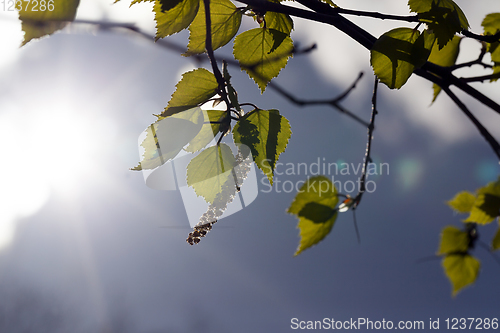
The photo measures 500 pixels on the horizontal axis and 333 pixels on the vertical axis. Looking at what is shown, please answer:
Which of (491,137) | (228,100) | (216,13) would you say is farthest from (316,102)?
(491,137)

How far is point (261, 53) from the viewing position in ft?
1.99

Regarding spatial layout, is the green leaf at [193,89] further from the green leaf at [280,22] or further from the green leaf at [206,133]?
the green leaf at [280,22]

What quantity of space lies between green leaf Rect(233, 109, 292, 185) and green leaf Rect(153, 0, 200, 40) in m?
0.20

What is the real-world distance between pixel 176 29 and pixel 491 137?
631mm

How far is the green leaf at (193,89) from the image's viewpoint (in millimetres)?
530

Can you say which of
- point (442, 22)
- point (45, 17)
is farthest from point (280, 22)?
point (45, 17)

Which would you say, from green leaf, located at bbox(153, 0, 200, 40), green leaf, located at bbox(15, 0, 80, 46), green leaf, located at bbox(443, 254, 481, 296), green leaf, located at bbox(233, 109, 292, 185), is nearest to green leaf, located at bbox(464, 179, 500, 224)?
green leaf, located at bbox(443, 254, 481, 296)

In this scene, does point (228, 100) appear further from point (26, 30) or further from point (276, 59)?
point (26, 30)

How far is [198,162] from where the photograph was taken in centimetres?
55

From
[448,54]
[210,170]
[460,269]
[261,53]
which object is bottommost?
[460,269]

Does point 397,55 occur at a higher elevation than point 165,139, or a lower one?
higher

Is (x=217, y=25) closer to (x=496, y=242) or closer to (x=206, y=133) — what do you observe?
(x=206, y=133)

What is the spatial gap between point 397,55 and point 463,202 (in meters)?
0.55

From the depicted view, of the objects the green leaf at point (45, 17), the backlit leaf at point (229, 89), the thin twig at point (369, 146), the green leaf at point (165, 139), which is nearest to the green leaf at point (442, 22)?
the thin twig at point (369, 146)
